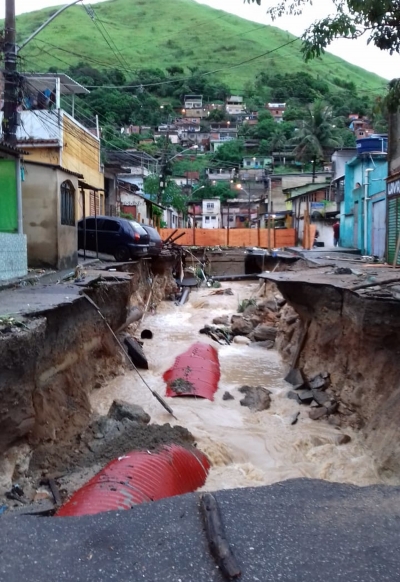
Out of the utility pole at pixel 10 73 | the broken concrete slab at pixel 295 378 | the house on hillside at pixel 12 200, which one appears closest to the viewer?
the broken concrete slab at pixel 295 378

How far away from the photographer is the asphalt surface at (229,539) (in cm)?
302

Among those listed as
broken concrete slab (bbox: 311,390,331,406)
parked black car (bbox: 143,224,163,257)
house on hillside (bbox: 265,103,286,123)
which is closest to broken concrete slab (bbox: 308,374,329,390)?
broken concrete slab (bbox: 311,390,331,406)

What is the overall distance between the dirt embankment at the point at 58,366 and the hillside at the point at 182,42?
140 metres

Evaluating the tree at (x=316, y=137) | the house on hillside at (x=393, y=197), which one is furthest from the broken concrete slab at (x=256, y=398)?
the tree at (x=316, y=137)

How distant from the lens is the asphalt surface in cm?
302

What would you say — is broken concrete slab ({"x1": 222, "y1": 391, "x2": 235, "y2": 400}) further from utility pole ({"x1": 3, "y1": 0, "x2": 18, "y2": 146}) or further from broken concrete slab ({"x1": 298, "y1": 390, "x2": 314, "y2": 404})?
utility pole ({"x1": 3, "y1": 0, "x2": 18, "y2": 146})

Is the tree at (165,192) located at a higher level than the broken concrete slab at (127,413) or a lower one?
higher

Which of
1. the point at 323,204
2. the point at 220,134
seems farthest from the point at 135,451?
the point at 220,134

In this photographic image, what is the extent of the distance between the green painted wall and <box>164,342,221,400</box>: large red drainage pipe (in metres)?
5.22

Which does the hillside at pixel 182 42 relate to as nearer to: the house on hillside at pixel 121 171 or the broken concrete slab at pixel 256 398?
the house on hillside at pixel 121 171

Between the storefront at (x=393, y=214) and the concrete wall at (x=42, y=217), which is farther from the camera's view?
the storefront at (x=393, y=214)

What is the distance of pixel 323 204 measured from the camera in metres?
43.0

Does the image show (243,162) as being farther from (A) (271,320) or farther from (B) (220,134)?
(A) (271,320)

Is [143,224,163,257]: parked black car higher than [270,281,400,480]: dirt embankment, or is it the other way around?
[143,224,163,257]: parked black car
